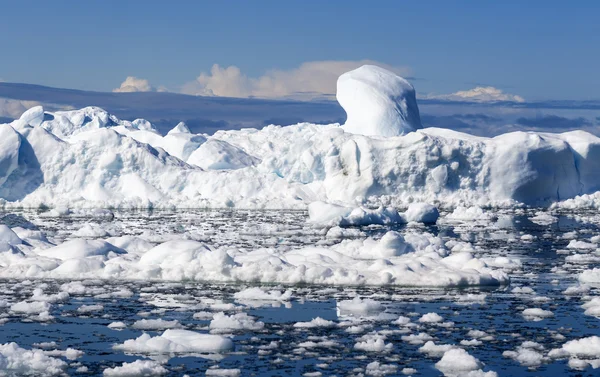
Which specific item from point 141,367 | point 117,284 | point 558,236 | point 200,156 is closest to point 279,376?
point 141,367

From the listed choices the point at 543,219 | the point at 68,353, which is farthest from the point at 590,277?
the point at 543,219

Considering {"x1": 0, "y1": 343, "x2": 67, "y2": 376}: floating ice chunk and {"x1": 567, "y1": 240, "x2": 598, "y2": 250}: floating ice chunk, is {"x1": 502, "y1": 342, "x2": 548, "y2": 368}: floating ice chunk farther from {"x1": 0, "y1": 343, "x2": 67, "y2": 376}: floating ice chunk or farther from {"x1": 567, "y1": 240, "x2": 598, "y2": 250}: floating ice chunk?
{"x1": 567, "y1": 240, "x2": 598, "y2": 250}: floating ice chunk

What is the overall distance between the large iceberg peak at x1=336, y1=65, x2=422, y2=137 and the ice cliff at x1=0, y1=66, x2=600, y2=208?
3.52ft

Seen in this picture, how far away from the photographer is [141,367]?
927cm

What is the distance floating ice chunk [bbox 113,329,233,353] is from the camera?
10.4 metres

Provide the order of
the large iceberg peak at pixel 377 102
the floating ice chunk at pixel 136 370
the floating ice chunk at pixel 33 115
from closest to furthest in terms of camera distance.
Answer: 1. the floating ice chunk at pixel 136 370
2. the large iceberg peak at pixel 377 102
3. the floating ice chunk at pixel 33 115

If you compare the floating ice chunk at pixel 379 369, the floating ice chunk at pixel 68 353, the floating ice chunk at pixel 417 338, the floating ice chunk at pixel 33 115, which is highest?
the floating ice chunk at pixel 33 115

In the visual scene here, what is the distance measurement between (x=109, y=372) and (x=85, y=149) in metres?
32.9

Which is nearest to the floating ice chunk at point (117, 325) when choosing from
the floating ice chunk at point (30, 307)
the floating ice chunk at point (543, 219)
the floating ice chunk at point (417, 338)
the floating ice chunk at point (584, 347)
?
the floating ice chunk at point (30, 307)

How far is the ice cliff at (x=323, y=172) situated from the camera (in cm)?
3881

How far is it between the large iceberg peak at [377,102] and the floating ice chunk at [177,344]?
36.1 metres

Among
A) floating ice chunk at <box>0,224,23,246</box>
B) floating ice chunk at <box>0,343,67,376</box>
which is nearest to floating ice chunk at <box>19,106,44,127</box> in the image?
floating ice chunk at <box>0,224,23,246</box>

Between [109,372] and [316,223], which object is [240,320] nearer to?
[109,372]

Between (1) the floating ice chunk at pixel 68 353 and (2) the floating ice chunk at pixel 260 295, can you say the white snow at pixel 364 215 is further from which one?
(1) the floating ice chunk at pixel 68 353
